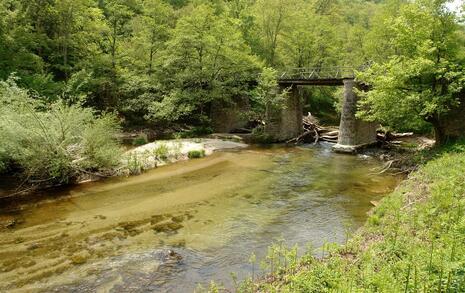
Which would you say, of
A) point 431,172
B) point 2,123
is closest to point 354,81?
point 431,172

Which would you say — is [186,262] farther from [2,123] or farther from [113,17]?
[113,17]

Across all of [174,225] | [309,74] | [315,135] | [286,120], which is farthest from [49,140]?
[309,74]

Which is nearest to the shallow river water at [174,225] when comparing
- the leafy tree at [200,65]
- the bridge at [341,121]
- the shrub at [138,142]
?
the bridge at [341,121]

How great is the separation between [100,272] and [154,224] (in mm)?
3216

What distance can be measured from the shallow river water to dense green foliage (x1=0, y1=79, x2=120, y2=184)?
1.18 meters

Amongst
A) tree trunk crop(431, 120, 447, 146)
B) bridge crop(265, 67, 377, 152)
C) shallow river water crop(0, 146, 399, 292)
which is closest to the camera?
shallow river water crop(0, 146, 399, 292)

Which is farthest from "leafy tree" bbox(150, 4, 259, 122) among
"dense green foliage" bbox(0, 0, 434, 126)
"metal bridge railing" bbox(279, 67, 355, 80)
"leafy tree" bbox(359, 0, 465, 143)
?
"leafy tree" bbox(359, 0, 465, 143)

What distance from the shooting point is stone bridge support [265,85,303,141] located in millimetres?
30688

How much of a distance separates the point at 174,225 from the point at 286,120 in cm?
2113

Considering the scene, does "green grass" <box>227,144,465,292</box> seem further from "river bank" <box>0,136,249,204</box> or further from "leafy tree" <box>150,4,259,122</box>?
"leafy tree" <box>150,4,259,122</box>

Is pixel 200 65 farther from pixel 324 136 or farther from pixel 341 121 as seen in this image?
pixel 324 136

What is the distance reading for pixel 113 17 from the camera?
3059 cm

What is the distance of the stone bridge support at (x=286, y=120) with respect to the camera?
101 ft

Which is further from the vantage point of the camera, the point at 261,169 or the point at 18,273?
the point at 261,169
